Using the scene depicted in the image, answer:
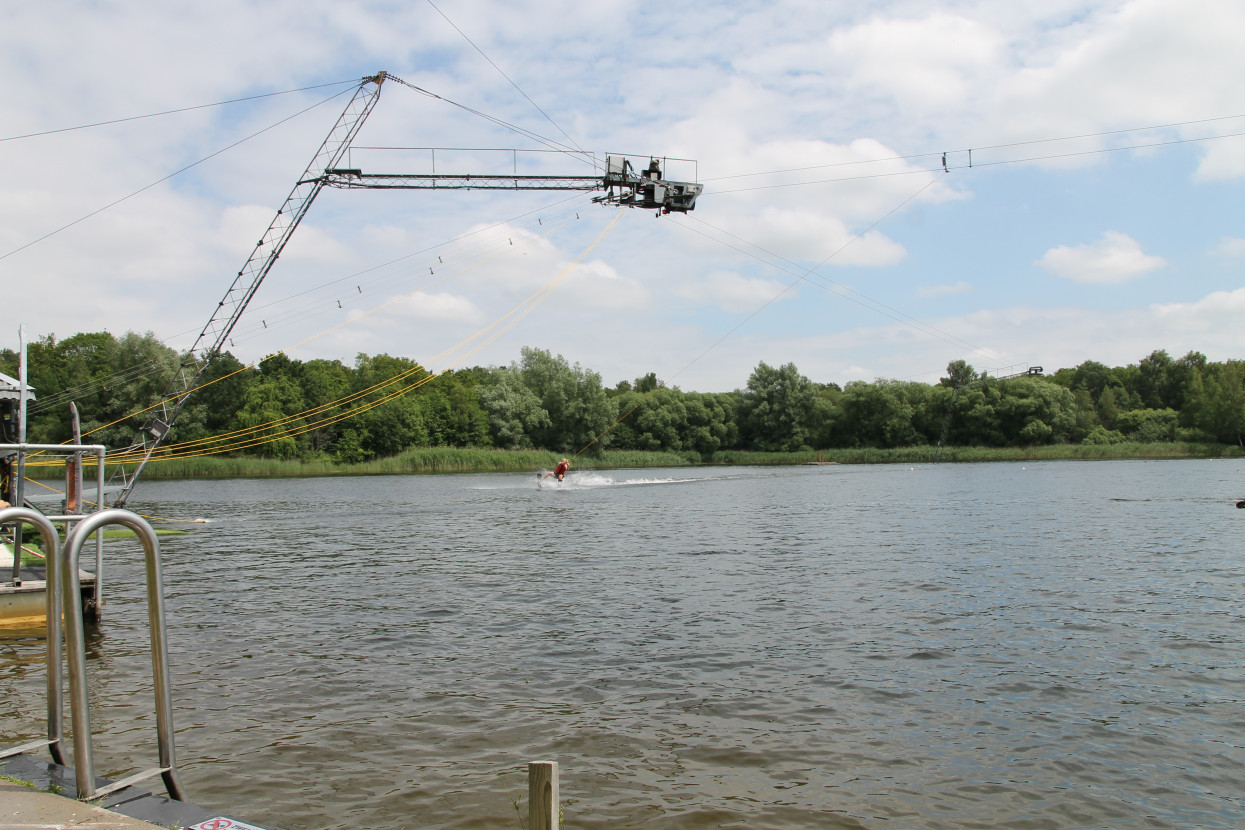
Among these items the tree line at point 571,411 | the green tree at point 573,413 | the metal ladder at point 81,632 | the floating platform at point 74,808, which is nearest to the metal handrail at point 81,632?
the metal ladder at point 81,632

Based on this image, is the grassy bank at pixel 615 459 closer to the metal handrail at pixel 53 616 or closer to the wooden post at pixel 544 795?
the metal handrail at pixel 53 616

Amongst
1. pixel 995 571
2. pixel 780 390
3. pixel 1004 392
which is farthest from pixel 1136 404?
pixel 995 571

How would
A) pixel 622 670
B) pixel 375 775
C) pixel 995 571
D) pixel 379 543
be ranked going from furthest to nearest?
1. pixel 379 543
2. pixel 995 571
3. pixel 622 670
4. pixel 375 775

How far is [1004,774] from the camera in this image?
25.3 feet

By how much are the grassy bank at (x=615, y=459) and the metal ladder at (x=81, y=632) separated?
63.8 m

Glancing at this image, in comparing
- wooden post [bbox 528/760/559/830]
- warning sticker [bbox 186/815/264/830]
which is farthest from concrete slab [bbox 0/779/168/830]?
wooden post [bbox 528/760/559/830]

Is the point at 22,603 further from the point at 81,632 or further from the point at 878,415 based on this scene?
the point at 878,415

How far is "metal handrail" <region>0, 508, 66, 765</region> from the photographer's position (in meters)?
5.27

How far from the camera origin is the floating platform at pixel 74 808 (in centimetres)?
463

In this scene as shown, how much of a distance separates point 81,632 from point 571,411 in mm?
87272

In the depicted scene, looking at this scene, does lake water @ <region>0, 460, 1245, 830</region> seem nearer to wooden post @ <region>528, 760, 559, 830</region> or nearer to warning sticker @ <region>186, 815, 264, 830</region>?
warning sticker @ <region>186, 815, 264, 830</region>

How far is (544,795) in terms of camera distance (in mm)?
4359

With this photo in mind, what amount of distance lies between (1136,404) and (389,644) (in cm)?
15243

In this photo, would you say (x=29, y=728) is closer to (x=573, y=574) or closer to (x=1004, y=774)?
(x=1004, y=774)
